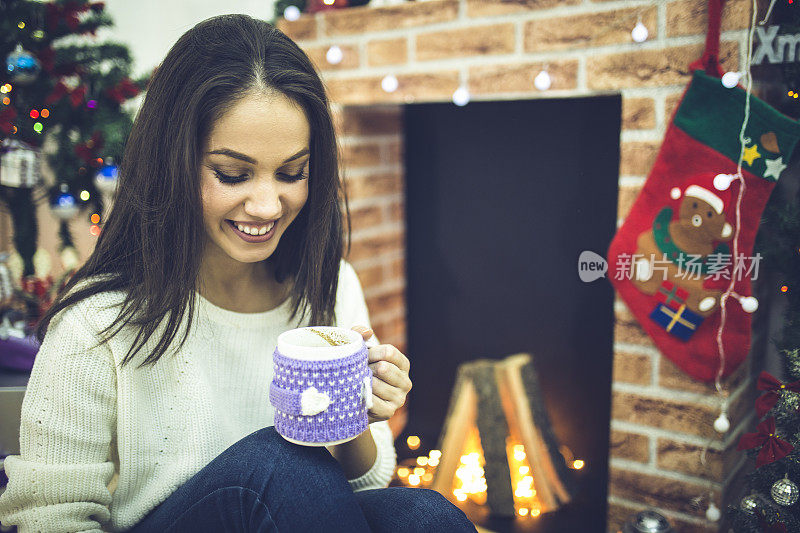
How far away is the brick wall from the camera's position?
→ 1.21 meters

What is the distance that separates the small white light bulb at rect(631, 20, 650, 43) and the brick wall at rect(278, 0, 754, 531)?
0.05ft

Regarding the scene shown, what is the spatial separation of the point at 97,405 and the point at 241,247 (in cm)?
31

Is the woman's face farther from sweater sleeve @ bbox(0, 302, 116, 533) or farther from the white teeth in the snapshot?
sweater sleeve @ bbox(0, 302, 116, 533)

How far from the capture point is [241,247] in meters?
0.97

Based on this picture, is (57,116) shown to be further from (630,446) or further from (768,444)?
(768,444)

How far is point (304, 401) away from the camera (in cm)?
77

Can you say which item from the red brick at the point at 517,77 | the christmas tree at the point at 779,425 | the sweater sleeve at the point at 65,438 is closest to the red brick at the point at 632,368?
the christmas tree at the point at 779,425

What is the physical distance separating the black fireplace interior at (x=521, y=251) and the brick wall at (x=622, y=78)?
0.25 metres

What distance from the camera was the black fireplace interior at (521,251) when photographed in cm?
157

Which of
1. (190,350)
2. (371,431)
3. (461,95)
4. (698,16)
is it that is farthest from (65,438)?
(698,16)

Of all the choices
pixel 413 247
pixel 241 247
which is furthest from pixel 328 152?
pixel 413 247

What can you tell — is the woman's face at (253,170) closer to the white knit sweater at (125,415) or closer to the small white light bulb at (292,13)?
the white knit sweater at (125,415)

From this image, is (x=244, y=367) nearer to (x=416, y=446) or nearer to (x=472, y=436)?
(x=472, y=436)

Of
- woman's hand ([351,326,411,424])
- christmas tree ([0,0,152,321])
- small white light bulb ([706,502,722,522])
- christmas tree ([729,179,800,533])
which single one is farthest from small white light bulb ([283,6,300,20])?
small white light bulb ([706,502,722,522])
